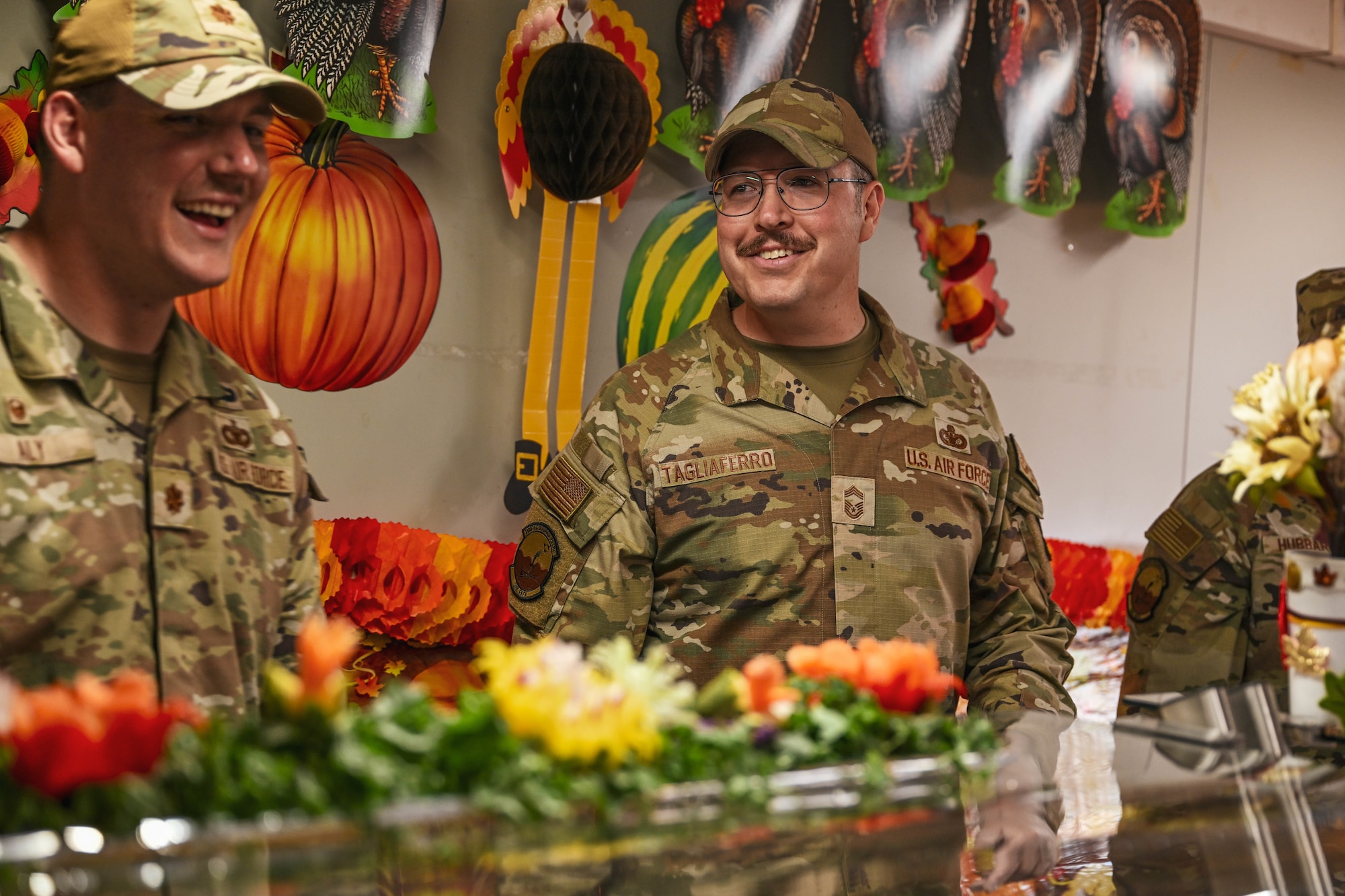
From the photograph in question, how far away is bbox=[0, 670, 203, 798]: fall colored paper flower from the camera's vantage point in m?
0.84

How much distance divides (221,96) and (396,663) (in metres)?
1.46

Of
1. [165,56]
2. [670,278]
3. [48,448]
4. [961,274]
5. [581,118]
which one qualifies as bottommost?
[48,448]

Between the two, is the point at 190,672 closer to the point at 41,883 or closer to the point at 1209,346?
the point at 41,883

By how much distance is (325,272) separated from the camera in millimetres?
2598

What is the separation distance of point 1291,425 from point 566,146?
69.0 inches

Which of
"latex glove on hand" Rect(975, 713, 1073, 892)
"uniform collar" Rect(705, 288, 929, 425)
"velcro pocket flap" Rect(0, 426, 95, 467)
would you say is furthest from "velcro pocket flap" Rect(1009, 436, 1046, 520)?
"velcro pocket flap" Rect(0, 426, 95, 467)

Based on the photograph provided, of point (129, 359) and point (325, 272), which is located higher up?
point (325, 272)

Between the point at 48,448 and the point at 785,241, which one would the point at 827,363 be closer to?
the point at 785,241

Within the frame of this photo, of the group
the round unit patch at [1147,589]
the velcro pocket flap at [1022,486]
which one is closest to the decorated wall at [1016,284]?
the velcro pocket flap at [1022,486]

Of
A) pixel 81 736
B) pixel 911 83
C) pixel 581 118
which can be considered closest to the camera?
pixel 81 736

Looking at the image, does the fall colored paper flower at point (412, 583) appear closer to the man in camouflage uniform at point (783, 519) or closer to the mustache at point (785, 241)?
the man in camouflage uniform at point (783, 519)

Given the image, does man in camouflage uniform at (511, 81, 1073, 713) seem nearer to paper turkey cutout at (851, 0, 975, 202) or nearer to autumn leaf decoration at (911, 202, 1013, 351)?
paper turkey cutout at (851, 0, 975, 202)

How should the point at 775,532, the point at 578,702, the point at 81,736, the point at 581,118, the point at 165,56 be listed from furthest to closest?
the point at 581,118 < the point at 775,532 < the point at 165,56 < the point at 578,702 < the point at 81,736

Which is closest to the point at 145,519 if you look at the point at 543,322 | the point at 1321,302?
the point at 543,322
